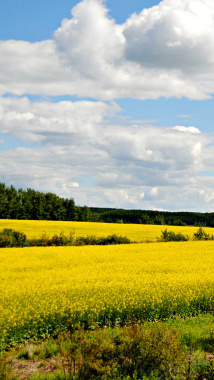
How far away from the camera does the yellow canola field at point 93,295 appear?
11414 mm

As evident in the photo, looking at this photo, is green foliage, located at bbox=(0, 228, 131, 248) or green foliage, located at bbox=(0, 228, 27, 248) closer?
green foliage, located at bbox=(0, 228, 27, 248)

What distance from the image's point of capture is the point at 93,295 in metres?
13.4

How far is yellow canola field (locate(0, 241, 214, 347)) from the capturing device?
11414 millimetres

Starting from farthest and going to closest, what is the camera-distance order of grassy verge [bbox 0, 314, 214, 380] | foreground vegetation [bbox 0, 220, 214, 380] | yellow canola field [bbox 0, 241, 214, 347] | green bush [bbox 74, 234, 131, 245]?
green bush [bbox 74, 234, 131, 245]
yellow canola field [bbox 0, 241, 214, 347]
foreground vegetation [bbox 0, 220, 214, 380]
grassy verge [bbox 0, 314, 214, 380]

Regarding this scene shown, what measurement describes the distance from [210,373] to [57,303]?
6607 millimetres

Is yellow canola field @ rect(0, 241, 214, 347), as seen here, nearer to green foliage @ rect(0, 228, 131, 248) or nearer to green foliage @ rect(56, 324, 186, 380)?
green foliage @ rect(56, 324, 186, 380)

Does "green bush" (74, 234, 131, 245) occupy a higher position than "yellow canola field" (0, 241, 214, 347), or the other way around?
"green bush" (74, 234, 131, 245)

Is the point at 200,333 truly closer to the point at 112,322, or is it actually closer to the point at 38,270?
the point at 112,322

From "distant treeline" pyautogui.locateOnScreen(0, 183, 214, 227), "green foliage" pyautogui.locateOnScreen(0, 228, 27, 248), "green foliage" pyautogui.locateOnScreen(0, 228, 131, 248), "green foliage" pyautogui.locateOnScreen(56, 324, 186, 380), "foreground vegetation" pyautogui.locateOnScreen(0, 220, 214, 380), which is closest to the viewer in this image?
"green foliage" pyautogui.locateOnScreen(56, 324, 186, 380)

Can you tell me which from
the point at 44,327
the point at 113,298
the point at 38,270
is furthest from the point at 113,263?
the point at 44,327

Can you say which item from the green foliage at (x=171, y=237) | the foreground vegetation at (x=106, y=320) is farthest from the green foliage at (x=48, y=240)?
the foreground vegetation at (x=106, y=320)

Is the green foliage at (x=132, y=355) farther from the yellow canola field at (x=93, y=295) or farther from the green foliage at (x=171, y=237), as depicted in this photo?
the green foliage at (x=171, y=237)

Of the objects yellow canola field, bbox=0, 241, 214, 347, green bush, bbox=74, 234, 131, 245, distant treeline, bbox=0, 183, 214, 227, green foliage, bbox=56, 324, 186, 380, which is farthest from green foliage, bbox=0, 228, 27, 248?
distant treeline, bbox=0, 183, 214, 227

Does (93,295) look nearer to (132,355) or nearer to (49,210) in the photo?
(132,355)
